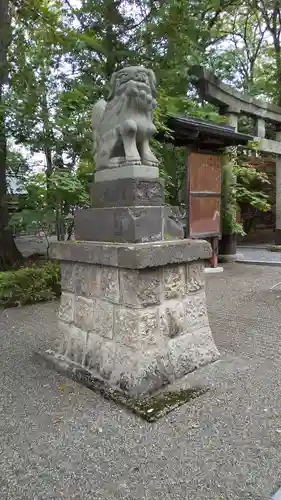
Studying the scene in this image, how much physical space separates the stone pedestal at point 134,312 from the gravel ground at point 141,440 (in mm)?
225

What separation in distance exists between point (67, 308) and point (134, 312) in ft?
2.89

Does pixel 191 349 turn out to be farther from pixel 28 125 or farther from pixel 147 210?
pixel 28 125

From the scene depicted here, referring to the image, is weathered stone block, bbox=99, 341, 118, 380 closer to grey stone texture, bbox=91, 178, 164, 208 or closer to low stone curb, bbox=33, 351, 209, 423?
low stone curb, bbox=33, 351, 209, 423

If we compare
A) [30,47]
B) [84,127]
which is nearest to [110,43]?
[30,47]

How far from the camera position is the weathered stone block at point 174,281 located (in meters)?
2.81

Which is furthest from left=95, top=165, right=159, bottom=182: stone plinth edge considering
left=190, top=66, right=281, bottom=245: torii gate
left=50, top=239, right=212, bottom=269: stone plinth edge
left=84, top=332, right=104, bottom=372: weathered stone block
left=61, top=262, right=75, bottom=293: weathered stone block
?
left=190, top=66, right=281, bottom=245: torii gate

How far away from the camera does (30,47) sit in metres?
6.32

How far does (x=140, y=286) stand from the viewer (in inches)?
102

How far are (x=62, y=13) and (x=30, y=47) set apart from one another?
130 centimetres

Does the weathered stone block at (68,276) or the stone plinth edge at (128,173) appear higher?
the stone plinth edge at (128,173)

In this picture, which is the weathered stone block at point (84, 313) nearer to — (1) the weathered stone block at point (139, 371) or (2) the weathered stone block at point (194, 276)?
(1) the weathered stone block at point (139, 371)

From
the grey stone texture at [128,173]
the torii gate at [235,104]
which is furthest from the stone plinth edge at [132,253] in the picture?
the torii gate at [235,104]

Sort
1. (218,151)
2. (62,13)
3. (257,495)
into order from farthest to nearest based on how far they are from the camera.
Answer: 1. (218,151)
2. (62,13)
3. (257,495)

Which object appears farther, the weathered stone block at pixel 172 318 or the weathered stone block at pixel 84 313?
the weathered stone block at pixel 84 313
